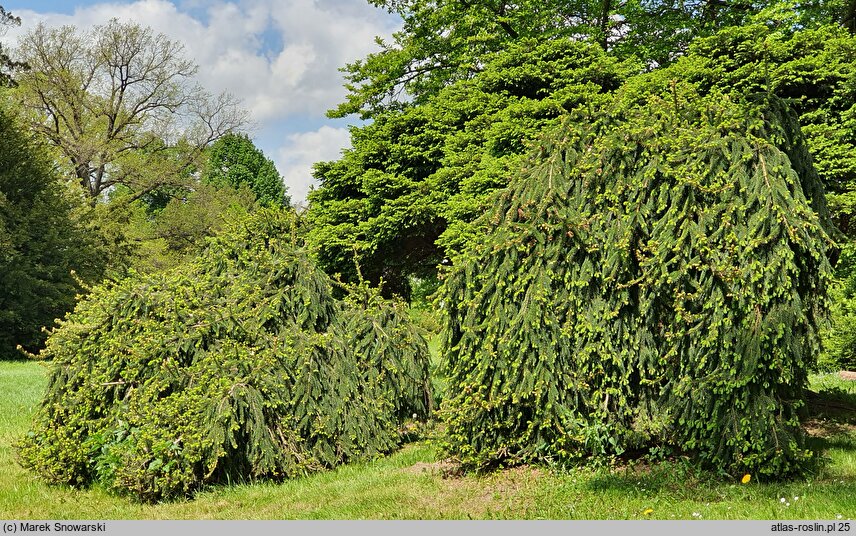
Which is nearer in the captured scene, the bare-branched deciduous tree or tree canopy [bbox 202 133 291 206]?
the bare-branched deciduous tree

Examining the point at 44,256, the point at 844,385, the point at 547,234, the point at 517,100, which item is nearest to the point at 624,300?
the point at 547,234

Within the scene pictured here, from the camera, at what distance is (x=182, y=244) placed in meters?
36.5

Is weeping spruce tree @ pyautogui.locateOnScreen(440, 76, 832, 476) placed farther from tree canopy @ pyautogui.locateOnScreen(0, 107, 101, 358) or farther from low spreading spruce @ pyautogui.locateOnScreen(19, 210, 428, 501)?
tree canopy @ pyautogui.locateOnScreen(0, 107, 101, 358)

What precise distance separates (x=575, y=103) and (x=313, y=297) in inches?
293

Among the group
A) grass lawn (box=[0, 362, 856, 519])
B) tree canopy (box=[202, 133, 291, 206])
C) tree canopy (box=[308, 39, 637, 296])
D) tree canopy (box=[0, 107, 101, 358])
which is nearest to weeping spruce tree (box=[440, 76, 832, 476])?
grass lawn (box=[0, 362, 856, 519])

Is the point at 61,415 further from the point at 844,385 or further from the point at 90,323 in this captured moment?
the point at 844,385

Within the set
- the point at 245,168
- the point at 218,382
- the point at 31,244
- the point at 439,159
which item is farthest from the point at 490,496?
the point at 245,168

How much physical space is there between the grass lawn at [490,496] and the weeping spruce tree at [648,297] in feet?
0.85

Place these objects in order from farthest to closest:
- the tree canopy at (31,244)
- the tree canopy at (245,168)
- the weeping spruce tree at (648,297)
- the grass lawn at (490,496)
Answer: the tree canopy at (245,168) < the tree canopy at (31,244) < the weeping spruce tree at (648,297) < the grass lawn at (490,496)

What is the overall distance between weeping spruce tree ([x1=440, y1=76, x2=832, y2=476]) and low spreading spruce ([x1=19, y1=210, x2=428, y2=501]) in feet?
4.07

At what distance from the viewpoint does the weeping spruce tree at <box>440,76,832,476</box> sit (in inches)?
229

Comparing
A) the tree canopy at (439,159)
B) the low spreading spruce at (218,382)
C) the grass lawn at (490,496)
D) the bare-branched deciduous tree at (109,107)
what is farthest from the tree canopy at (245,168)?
the grass lawn at (490,496)

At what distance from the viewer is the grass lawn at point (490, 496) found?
5.42 metres

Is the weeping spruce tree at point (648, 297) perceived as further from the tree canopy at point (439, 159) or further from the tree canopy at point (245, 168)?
the tree canopy at point (245, 168)
